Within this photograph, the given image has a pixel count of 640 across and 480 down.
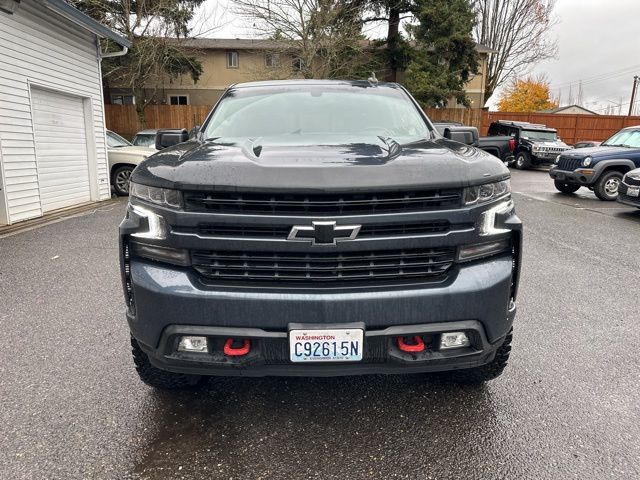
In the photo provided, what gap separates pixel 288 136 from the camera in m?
2.96

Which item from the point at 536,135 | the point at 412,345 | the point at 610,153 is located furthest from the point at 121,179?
the point at 536,135

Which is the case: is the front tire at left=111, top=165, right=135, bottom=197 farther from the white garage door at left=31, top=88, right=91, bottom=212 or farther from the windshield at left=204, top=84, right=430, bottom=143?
the windshield at left=204, top=84, right=430, bottom=143

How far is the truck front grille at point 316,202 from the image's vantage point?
6.53 ft

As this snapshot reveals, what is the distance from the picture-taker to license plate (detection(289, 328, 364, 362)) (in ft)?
6.48

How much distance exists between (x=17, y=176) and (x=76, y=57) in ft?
11.5

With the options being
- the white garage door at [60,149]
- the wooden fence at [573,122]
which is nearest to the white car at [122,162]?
the white garage door at [60,149]

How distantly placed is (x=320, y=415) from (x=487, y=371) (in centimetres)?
98

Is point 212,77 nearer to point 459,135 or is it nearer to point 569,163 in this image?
point 569,163

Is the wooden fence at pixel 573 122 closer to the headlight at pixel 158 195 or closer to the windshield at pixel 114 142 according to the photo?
the windshield at pixel 114 142

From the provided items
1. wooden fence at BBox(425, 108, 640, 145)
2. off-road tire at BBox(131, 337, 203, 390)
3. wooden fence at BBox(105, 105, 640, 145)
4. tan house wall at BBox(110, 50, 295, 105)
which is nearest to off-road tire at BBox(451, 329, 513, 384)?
off-road tire at BBox(131, 337, 203, 390)

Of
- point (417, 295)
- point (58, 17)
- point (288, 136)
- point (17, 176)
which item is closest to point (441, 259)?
point (417, 295)

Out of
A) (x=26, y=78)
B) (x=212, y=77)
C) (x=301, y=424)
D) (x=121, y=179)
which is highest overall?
(x=212, y=77)

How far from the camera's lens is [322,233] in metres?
1.98

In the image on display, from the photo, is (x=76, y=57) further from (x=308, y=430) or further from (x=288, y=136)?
Result: (x=308, y=430)
